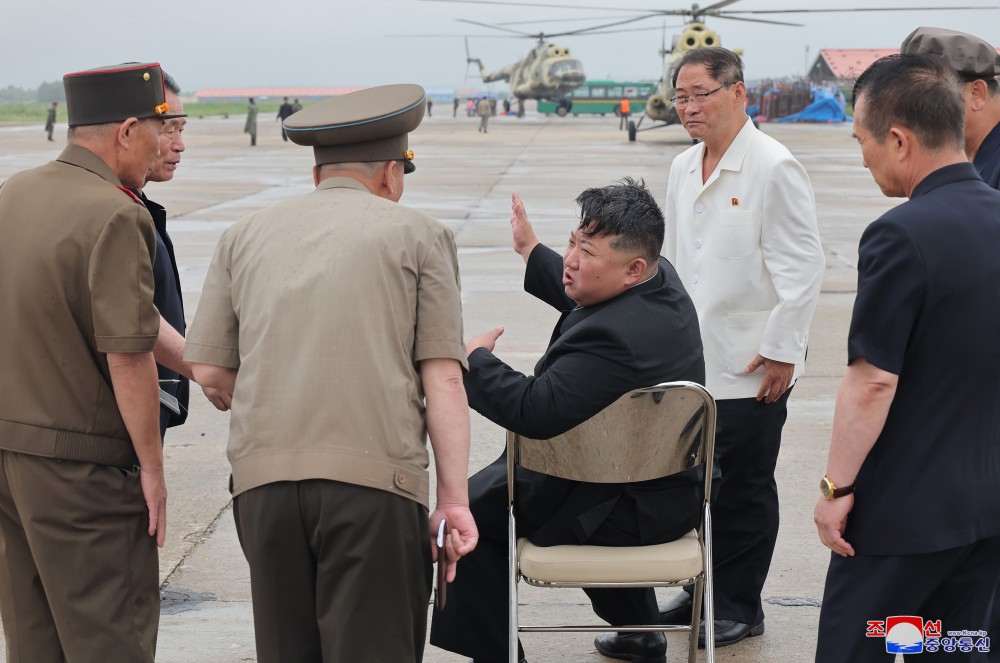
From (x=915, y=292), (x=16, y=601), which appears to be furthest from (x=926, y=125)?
(x=16, y=601)

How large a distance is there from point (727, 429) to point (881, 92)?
163cm

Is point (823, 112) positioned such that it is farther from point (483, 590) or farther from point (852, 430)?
point (852, 430)

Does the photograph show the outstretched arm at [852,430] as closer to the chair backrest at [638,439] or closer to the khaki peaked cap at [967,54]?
the chair backrest at [638,439]

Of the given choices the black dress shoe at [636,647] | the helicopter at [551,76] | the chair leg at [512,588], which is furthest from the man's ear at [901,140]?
the helicopter at [551,76]

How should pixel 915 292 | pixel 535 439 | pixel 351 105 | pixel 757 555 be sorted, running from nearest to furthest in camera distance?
1. pixel 915 292
2. pixel 351 105
3. pixel 535 439
4. pixel 757 555

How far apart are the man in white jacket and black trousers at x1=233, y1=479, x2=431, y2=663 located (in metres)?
1.66

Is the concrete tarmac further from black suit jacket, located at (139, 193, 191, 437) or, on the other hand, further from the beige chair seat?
black suit jacket, located at (139, 193, 191, 437)

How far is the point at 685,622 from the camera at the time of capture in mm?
4039

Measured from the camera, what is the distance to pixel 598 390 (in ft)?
10.5

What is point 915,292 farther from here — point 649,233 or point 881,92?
point 649,233

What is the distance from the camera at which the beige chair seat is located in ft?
10.5

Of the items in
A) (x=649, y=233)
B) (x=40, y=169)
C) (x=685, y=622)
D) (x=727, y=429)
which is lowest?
(x=685, y=622)

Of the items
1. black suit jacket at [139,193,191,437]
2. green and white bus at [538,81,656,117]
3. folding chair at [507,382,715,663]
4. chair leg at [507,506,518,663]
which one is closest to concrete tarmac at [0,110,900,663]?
chair leg at [507,506,518,663]

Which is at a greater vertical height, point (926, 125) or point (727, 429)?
point (926, 125)
